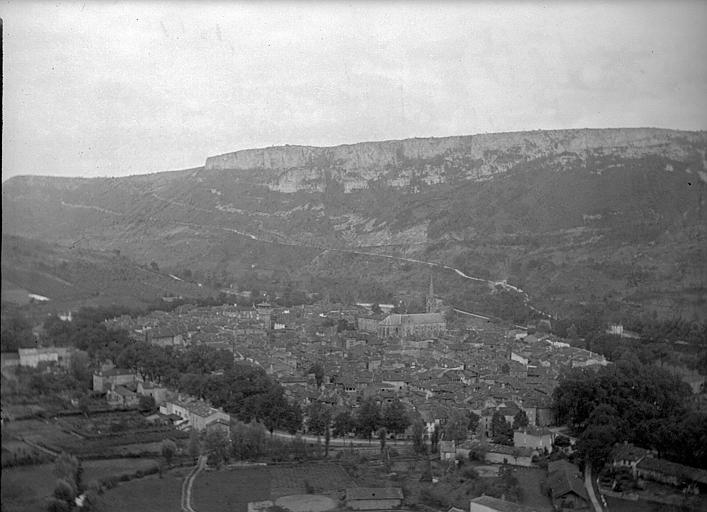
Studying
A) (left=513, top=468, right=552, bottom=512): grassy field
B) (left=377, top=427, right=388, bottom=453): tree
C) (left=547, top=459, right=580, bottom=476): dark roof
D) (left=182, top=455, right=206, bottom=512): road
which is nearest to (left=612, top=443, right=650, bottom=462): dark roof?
(left=547, top=459, right=580, bottom=476): dark roof

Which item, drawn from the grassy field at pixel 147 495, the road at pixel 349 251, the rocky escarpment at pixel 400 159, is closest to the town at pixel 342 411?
the grassy field at pixel 147 495

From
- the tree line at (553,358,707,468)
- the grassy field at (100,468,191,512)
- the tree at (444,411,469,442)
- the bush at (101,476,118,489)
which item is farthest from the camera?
the tree at (444,411,469,442)

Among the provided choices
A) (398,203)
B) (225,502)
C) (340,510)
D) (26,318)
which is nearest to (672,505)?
(340,510)

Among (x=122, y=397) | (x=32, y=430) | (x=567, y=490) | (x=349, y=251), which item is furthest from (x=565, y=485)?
(x=349, y=251)

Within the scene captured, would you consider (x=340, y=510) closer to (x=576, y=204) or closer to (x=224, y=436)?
(x=224, y=436)

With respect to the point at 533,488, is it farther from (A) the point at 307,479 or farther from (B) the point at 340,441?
(B) the point at 340,441

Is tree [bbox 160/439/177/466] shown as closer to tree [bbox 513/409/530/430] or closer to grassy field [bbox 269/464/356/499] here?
grassy field [bbox 269/464/356/499]
